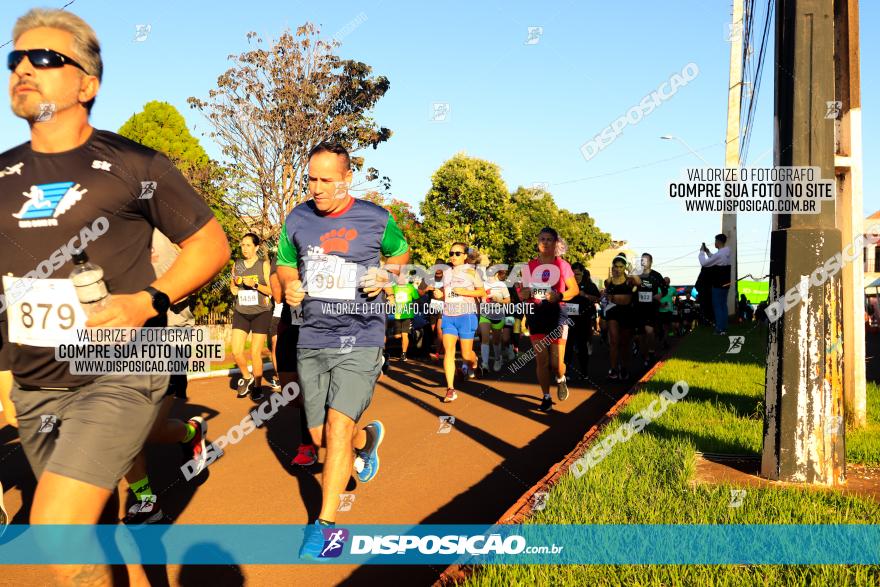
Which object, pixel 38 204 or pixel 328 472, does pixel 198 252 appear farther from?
pixel 328 472

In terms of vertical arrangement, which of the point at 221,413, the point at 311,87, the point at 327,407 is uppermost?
the point at 311,87

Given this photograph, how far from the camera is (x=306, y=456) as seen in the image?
21.3 feet

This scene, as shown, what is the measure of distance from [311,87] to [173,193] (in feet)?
67.1

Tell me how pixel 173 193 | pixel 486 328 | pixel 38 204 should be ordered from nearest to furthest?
1. pixel 38 204
2. pixel 173 193
3. pixel 486 328

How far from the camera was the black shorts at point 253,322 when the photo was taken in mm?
10992

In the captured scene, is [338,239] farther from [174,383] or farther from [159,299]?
[159,299]

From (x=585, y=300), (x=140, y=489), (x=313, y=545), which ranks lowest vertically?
(x=313, y=545)

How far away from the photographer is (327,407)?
16.1 ft

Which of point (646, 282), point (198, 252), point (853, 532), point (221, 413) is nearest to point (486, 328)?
point (646, 282)

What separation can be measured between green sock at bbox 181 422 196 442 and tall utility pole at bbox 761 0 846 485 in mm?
3952

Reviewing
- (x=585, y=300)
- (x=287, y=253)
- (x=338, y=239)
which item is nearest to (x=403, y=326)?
(x=585, y=300)

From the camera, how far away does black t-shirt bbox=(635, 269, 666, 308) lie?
14628 mm

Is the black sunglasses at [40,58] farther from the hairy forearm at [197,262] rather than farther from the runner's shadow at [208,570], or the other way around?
the runner's shadow at [208,570]

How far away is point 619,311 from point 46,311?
11.0 meters
